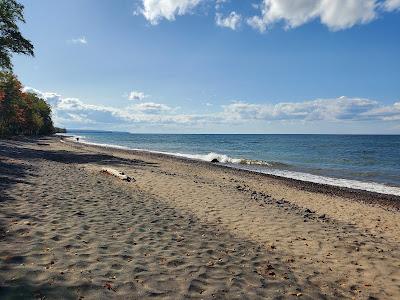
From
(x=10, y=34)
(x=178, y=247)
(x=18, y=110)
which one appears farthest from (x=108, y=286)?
(x=18, y=110)

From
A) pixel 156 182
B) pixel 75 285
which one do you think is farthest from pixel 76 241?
pixel 156 182

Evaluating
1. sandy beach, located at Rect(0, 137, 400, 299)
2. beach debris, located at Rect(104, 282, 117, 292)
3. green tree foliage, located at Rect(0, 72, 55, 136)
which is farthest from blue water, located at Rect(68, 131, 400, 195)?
beach debris, located at Rect(104, 282, 117, 292)

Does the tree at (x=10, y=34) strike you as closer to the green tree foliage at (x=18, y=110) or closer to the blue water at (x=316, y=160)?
the green tree foliage at (x=18, y=110)

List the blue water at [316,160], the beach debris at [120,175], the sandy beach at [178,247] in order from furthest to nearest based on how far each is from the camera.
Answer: the blue water at [316,160], the beach debris at [120,175], the sandy beach at [178,247]

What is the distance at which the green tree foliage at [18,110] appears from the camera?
52.9 metres

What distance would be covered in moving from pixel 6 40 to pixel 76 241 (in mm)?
28111

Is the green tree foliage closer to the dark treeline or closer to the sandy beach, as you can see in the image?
the dark treeline

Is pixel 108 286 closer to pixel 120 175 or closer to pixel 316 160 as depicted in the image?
pixel 120 175

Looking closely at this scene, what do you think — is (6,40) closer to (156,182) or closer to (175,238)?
(156,182)

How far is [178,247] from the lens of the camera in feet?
29.8

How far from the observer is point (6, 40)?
30062 mm

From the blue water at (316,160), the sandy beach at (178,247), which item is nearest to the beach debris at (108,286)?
the sandy beach at (178,247)

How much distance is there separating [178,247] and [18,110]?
68594 mm

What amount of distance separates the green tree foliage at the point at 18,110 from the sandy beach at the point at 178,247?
3810 cm
